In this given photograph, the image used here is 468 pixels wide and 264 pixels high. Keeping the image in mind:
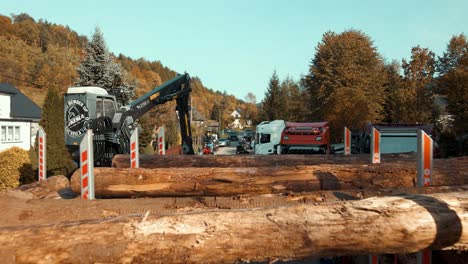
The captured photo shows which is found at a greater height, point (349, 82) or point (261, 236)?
point (349, 82)

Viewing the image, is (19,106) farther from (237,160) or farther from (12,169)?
(237,160)

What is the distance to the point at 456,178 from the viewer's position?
16.5ft

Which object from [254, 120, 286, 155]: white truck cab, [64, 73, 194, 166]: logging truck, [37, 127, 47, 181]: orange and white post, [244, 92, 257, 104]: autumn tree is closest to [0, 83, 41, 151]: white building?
[254, 120, 286, 155]: white truck cab

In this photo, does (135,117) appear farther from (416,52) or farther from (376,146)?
(416,52)

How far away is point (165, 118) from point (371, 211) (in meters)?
32.4

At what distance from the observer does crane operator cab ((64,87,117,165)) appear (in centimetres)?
1058

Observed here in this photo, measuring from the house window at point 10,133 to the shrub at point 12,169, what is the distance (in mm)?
19967

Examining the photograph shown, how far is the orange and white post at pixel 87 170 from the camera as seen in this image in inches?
192

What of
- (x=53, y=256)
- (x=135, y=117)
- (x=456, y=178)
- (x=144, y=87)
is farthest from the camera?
(x=144, y=87)

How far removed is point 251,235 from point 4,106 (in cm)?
3291

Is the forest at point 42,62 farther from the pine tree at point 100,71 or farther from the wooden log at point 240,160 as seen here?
the wooden log at point 240,160

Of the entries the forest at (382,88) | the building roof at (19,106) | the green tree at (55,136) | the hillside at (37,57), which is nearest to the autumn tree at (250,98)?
the hillside at (37,57)

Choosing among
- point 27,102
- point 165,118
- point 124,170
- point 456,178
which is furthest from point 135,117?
point 27,102

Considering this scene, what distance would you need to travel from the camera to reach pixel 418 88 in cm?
3083
